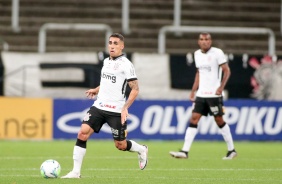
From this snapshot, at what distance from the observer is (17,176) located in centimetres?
1247

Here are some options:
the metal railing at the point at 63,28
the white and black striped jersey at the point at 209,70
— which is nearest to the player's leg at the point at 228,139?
the white and black striped jersey at the point at 209,70

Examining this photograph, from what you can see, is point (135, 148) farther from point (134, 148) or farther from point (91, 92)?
point (91, 92)

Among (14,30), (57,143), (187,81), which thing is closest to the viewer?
(57,143)

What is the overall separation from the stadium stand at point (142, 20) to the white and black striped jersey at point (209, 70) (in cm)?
949

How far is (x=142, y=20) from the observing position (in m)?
27.4

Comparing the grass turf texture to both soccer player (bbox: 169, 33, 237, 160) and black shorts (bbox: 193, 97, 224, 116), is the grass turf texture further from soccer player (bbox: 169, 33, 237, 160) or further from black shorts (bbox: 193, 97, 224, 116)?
black shorts (bbox: 193, 97, 224, 116)

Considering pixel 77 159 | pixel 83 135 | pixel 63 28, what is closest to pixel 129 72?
pixel 83 135

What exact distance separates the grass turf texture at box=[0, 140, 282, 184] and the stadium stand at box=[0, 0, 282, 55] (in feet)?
18.5

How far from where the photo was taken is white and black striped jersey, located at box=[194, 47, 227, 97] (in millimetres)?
16516

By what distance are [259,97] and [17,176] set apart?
11.3 meters

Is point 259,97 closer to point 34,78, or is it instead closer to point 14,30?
point 34,78

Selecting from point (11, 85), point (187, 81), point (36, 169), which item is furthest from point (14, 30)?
point (36, 169)

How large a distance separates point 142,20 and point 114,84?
15102 millimetres

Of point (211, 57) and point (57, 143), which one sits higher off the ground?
point (211, 57)
